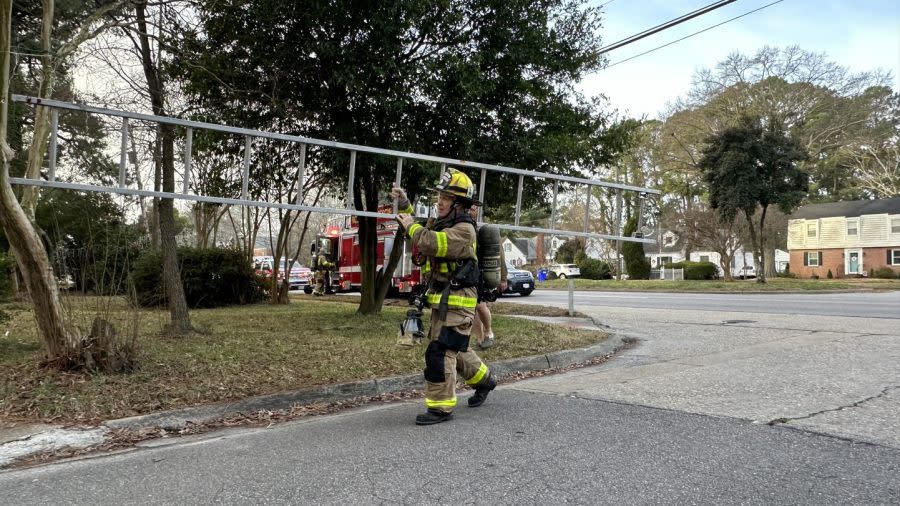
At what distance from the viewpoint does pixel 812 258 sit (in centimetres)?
5247

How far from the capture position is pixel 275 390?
591cm

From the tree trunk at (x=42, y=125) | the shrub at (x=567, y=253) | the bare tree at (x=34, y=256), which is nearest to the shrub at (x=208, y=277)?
the tree trunk at (x=42, y=125)

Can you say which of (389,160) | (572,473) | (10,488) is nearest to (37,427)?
(10,488)

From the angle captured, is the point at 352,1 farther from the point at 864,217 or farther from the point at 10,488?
the point at 864,217

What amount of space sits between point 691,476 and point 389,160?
689 centimetres

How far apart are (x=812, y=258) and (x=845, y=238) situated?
3.53m

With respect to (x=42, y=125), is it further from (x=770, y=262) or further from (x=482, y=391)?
(x=770, y=262)

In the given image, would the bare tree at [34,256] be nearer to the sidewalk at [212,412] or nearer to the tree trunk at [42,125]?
the tree trunk at [42,125]

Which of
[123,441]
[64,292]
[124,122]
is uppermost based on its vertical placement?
[124,122]

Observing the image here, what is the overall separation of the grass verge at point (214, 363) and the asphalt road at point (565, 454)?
30.9 inches

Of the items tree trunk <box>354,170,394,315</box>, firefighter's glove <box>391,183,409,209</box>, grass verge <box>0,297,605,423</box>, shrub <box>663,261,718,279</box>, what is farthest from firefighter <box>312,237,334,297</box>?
shrub <box>663,261,718,279</box>

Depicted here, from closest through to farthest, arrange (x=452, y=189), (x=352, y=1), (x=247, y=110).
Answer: (x=452, y=189), (x=352, y=1), (x=247, y=110)

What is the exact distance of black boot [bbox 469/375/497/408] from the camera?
5.46m

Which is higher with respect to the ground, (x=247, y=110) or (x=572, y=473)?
(x=247, y=110)
